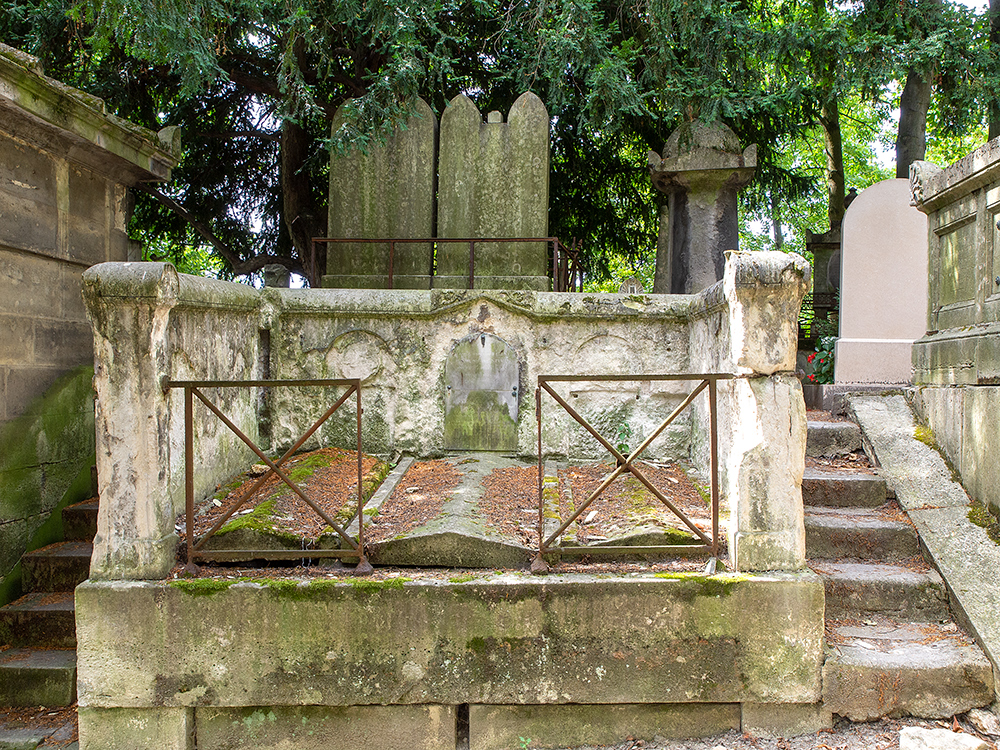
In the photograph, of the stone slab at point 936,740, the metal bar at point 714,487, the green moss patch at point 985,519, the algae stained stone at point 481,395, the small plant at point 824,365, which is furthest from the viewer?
the small plant at point 824,365

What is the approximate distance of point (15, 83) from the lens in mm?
3943

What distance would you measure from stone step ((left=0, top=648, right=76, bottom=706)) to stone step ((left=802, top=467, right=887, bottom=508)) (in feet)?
14.4

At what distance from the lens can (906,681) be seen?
3.18 metres

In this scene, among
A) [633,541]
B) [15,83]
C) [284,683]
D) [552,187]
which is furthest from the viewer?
[552,187]

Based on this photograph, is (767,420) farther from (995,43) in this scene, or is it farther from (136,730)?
(995,43)

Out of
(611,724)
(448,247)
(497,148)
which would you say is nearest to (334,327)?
(448,247)

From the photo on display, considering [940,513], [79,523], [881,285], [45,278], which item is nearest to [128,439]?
[79,523]

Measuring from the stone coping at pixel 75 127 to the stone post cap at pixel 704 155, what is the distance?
175 inches

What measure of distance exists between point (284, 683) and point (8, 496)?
2251 millimetres

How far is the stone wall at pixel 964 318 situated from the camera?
13.2 feet

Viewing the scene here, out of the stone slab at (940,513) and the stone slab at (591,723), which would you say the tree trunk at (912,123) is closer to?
the stone slab at (940,513)

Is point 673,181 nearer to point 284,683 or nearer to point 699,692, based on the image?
point 699,692

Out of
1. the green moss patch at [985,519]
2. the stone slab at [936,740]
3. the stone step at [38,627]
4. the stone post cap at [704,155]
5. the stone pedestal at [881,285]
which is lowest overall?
the stone slab at [936,740]

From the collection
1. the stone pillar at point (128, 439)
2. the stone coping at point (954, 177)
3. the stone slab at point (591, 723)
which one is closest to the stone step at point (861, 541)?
the stone slab at point (591, 723)
